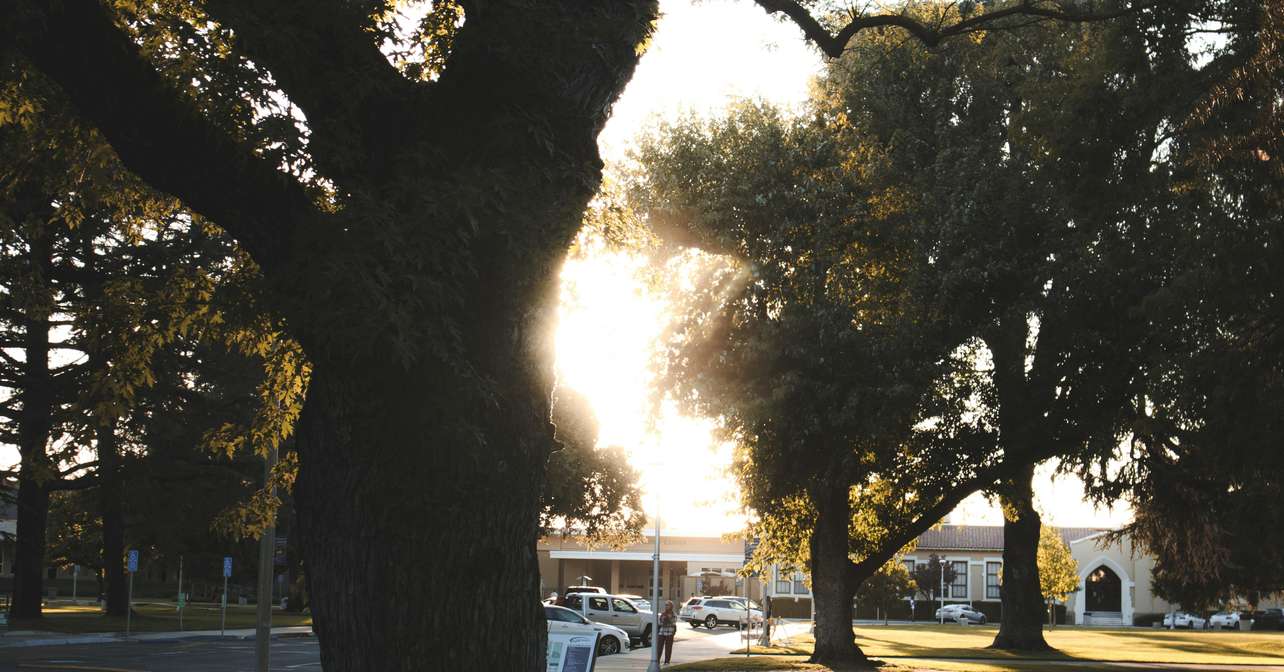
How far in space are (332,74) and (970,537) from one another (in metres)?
99.4

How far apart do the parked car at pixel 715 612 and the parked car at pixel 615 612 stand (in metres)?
23.4

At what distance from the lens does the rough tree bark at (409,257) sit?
18.5 ft

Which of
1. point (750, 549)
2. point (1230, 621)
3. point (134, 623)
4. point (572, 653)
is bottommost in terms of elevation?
point (1230, 621)

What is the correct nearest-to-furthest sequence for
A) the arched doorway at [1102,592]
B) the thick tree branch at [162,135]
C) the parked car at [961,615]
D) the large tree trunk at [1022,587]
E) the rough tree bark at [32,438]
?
the thick tree branch at [162,135], the rough tree bark at [32,438], the large tree trunk at [1022,587], the parked car at [961,615], the arched doorway at [1102,592]

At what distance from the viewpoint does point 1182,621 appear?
283 ft

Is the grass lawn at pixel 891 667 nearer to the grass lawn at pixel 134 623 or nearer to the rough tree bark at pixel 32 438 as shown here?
the grass lawn at pixel 134 623

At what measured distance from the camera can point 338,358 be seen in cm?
579

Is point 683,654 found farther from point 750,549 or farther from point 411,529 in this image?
point 411,529

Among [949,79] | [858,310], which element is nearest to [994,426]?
[858,310]

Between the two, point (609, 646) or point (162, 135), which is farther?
point (609, 646)

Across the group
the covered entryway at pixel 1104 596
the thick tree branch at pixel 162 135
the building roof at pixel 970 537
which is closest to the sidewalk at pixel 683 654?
the thick tree branch at pixel 162 135

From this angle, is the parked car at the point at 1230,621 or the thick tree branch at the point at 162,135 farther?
the parked car at the point at 1230,621

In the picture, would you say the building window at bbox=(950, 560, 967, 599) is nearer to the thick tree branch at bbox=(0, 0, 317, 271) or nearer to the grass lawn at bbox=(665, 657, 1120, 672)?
the grass lawn at bbox=(665, 657, 1120, 672)

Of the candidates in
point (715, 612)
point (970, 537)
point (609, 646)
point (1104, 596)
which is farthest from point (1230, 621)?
point (609, 646)
